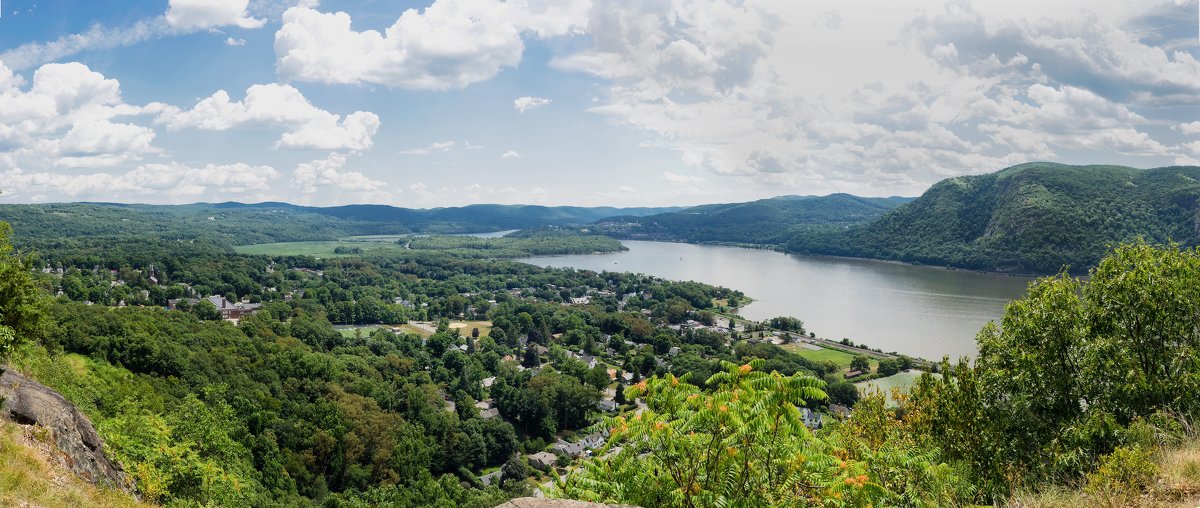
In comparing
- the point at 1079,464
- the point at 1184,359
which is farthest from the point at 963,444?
the point at 1184,359

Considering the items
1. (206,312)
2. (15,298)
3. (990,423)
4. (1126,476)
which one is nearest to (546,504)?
(1126,476)

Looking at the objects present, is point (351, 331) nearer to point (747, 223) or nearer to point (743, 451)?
point (743, 451)

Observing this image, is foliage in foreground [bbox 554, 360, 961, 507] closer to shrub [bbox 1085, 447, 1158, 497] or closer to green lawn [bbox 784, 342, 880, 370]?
shrub [bbox 1085, 447, 1158, 497]

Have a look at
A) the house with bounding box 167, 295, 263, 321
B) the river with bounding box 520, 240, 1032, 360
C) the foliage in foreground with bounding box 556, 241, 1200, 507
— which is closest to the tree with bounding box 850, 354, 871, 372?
the river with bounding box 520, 240, 1032, 360

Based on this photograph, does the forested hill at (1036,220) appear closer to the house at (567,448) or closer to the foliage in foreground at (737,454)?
the house at (567,448)

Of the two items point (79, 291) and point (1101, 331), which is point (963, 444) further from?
point (79, 291)

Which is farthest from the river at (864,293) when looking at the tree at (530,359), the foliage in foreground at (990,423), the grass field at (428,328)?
the grass field at (428,328)
